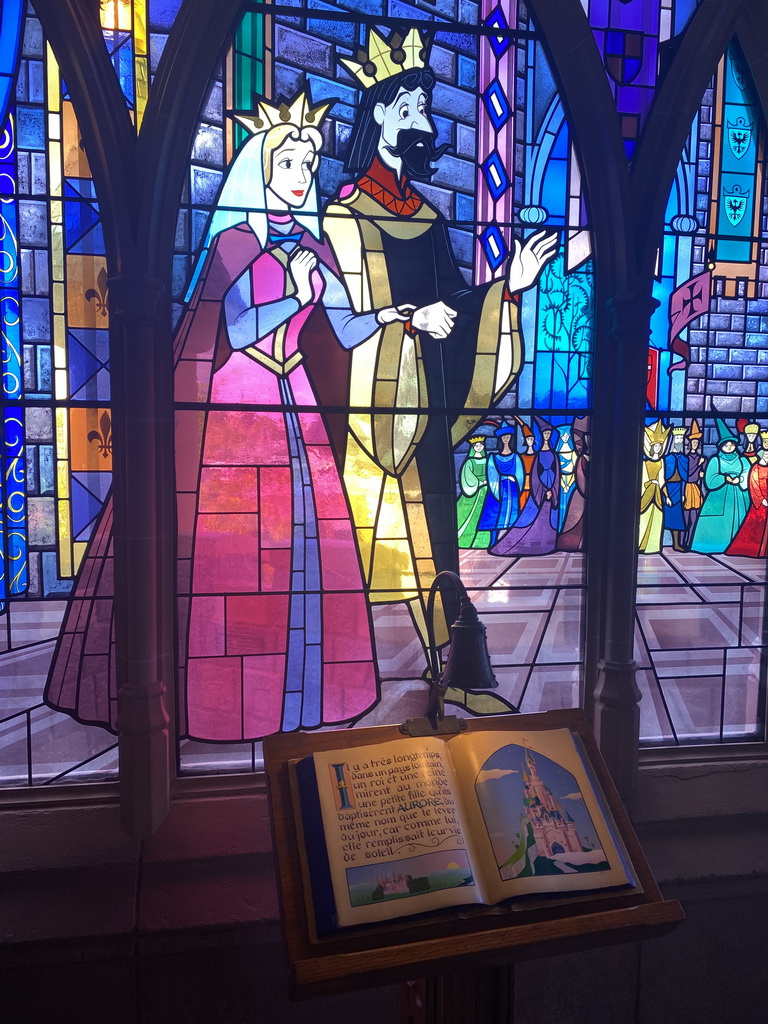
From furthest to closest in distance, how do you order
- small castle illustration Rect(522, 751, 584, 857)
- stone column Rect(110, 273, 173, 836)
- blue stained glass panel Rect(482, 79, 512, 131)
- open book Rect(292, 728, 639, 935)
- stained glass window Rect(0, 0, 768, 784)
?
blue stained glass panel Rect(482, 79, 512, 131)
stained glass window Rect(0, 0, 768, 784)
stone column Rect(110, 273, 173, 836)
small castle illustration Rect(522, 751, 584, 857)
open book Rect(292, 728, 639, 935)

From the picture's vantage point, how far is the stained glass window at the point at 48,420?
253cm

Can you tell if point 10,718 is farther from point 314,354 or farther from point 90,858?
point 314,354

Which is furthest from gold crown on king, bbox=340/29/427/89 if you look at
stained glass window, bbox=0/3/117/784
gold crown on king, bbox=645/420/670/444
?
gold crown on king, bbox=645/420/670/444

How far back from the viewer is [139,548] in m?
2.51

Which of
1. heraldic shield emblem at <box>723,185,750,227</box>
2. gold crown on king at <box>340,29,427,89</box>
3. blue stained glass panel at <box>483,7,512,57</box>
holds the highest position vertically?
blue stained glass panel at <box>483,7,512,57</box>

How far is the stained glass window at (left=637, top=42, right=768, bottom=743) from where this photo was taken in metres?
2.99

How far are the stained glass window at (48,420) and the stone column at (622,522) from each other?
202cm

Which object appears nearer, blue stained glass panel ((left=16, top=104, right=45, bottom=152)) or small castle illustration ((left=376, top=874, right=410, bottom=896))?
small castle illustration ((left=376, top=874, right=410, bottom=896))

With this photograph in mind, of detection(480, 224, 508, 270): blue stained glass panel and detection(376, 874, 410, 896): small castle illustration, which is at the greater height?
detection(480, 224, 508, 270): blue stained glass panel

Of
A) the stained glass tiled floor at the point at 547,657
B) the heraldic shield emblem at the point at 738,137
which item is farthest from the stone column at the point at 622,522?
the heraldic shield emblem at the point at 738,137

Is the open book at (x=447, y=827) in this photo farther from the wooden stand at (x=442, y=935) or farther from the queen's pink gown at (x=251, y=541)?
the queen's pink gown at (x=251, y=541)

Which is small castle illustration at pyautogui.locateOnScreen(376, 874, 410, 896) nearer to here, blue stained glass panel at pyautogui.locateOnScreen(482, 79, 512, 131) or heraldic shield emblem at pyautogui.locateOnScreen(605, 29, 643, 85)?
blue stained glass panel at pyautogui.locateOnScreen(482, 79, 512, 131)

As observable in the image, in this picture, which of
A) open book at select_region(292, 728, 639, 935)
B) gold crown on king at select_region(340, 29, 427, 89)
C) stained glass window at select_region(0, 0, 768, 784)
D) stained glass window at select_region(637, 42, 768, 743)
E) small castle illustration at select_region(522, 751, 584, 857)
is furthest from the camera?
stained glass window at select_region(637, 42, 768, 743)

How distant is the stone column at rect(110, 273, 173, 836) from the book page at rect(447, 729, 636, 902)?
4.39 ft
